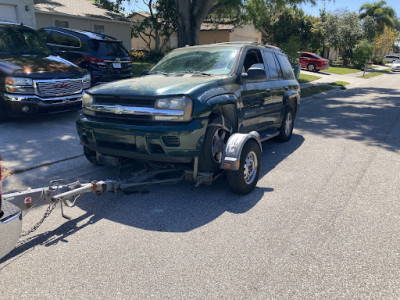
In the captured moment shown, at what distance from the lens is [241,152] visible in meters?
4.39

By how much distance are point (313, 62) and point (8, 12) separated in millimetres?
23308

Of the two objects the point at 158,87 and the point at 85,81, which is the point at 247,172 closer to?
the point at 158,87

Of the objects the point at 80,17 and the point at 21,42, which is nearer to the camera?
the point at 21,42

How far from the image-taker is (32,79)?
283 inches

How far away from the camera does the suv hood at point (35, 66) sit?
716 centimetres

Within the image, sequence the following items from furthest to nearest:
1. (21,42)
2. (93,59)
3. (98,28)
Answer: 1. (98,28)
2. (93,59)
3. (21,42)

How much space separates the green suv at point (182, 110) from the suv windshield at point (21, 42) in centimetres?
441

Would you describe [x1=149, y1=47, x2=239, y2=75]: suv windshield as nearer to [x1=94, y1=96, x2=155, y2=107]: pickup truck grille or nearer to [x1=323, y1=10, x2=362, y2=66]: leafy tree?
[x1=94, y1=96, x2=155, y2=107]: pickup truck grille

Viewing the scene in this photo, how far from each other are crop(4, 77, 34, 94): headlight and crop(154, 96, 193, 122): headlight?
13.8 feet

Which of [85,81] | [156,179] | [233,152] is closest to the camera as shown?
[233,152]

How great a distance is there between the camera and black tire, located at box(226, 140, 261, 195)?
174 inches

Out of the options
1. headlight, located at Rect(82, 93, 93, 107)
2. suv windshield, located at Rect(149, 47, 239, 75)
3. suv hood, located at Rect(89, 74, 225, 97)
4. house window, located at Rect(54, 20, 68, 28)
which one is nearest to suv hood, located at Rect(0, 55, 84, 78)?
suv windshield, located at Rect(149, 47, 239, 75)

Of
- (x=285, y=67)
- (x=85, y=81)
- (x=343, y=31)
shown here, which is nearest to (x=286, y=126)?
(x=285, y=67)

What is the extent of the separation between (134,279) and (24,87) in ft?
18.3
